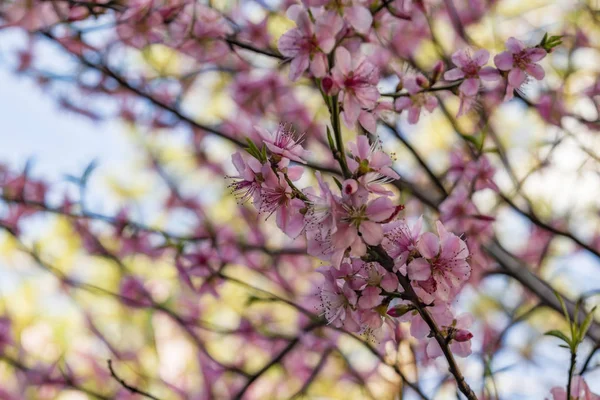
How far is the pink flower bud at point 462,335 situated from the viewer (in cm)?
125

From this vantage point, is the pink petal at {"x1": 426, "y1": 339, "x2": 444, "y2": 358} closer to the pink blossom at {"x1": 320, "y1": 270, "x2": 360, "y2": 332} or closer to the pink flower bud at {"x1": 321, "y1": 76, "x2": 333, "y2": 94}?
the pink blossom at {"x1": 320, "y1": 270, "x2": 360, "y2": 332}

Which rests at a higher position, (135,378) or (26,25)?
(26,25)

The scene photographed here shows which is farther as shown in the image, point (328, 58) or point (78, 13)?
point (78, 13)

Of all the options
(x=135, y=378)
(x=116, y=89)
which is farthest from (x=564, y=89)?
(x=135, y=378)

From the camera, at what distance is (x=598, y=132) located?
2594 millimetres

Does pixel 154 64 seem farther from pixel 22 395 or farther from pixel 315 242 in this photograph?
pixel 315 242

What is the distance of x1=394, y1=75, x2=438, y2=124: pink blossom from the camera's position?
1.62 m

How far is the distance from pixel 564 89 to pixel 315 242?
7.20 ft

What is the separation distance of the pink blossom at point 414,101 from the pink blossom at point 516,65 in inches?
7.9

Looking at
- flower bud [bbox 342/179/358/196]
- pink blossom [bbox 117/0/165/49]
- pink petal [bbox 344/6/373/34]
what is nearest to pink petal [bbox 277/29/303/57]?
pink petal [bbox 344/6/373/34]

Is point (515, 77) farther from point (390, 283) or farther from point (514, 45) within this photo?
point (390, 283)

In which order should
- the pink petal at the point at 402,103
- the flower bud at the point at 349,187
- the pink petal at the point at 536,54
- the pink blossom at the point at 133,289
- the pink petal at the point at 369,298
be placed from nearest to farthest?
the flower bud at the point at 349,187 → the pink petal at the point at 369,298 → the pink petal at the point at 536,54 → the pink petal at the point at 402,103 → the pink blossom at the point at 133,289

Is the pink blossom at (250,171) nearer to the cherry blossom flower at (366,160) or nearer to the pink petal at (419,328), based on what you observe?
the cherry blossom flower at (366,160)

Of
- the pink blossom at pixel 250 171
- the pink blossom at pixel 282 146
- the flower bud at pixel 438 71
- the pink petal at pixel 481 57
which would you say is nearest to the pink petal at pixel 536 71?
the pink petal at pixel 481 57
